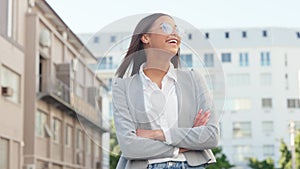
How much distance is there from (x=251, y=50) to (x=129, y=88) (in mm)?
23340

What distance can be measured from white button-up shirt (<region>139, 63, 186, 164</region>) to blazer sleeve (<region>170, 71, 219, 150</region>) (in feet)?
0.04

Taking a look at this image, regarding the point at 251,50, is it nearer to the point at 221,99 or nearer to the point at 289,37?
the point at 289,37

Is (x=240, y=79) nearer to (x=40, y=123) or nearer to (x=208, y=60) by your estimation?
(x=40, y=123)

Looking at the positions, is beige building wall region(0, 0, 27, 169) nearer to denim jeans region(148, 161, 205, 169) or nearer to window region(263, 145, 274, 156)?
denim jeans region(148, 161, 205, 169)

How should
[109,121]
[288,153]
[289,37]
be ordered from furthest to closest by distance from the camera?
[289,37] → [288,153] → [109,121]

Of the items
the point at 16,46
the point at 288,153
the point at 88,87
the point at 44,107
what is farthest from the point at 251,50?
the point at 88,87

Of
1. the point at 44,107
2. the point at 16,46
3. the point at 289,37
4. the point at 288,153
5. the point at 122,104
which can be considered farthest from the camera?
the point at 289,37

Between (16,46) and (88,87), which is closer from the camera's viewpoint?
(88,87)

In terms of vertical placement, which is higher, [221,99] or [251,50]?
[251,50]

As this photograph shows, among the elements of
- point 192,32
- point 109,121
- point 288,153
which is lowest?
point 109,121

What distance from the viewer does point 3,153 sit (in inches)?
338

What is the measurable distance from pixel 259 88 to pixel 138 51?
23423mm

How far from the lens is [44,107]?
1165 centimetres

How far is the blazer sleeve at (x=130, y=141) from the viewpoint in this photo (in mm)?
1129
